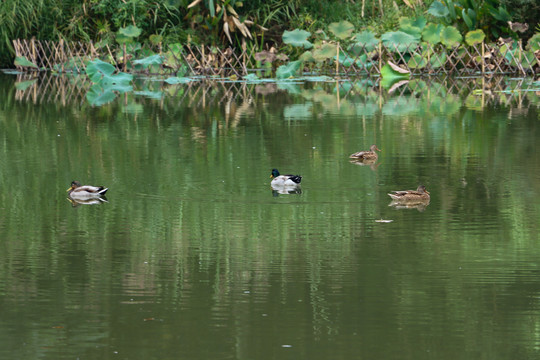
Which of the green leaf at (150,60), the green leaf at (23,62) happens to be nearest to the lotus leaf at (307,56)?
the green leaf at (150,60)

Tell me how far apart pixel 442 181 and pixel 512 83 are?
48.1 feet

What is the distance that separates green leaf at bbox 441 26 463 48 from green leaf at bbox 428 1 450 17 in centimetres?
190

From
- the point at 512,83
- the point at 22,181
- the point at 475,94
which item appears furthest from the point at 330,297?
the point at 512,83

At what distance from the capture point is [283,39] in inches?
1208

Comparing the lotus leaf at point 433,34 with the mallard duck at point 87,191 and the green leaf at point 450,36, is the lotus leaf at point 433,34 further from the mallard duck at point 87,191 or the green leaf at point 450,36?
the mallard duck at point 87,191

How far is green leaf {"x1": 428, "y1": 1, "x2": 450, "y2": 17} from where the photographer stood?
29998 mm

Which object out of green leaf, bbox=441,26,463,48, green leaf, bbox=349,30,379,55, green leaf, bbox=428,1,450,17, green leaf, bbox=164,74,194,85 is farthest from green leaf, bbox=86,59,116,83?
green leaf, bbox=428,1,450,17

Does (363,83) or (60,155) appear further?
(363,83)

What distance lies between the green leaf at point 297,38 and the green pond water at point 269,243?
42.2 ft

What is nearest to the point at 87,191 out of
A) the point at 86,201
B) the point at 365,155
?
the point at 86,201

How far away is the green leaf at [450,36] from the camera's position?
28116 mm

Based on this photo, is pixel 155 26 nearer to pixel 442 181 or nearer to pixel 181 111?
pixel 181 111

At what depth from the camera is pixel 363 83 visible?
88.4ft

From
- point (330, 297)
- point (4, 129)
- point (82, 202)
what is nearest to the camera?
point (330, 297)
